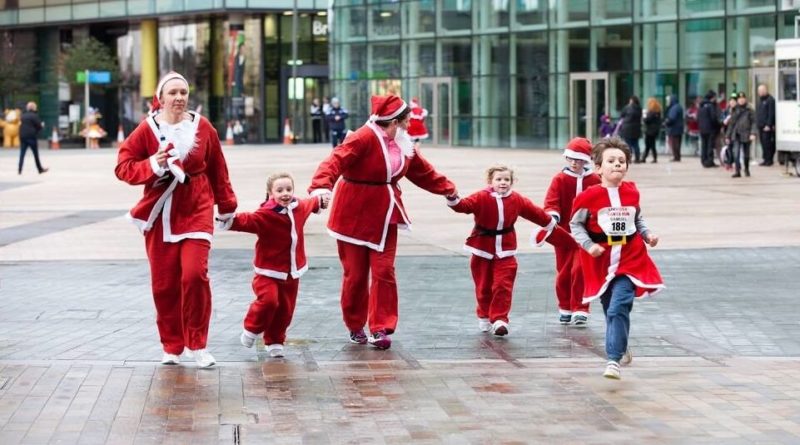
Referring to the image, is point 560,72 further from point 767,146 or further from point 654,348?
point 654,348

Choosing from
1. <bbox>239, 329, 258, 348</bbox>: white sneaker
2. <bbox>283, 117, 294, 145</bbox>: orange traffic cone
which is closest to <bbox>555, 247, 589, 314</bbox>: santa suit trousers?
<bbox>239, 329, 258, 348</bbox>: white sneaker

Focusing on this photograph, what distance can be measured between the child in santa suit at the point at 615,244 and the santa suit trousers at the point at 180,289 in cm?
222

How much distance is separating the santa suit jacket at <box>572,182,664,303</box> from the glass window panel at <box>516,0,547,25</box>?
131 ft

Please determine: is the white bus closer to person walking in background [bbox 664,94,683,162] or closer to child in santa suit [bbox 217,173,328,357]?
person walking in background [bbox 664,94,683,162]

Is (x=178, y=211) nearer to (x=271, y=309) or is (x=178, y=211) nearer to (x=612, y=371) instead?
(x=271, y=309)

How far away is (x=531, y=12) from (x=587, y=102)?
424 cm

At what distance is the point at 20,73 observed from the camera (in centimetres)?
7450

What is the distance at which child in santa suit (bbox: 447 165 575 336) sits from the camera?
36.4 ft

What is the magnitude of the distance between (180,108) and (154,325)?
103 inches

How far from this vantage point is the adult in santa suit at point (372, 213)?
34.3 feet

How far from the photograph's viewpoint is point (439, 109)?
54219 mm

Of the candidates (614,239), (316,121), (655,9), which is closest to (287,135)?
(316,121)

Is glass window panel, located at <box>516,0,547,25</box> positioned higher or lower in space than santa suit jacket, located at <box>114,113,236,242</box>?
higher

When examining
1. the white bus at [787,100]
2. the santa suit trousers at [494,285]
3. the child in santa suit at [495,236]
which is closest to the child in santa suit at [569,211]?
the child in santa suit at [495,236]
